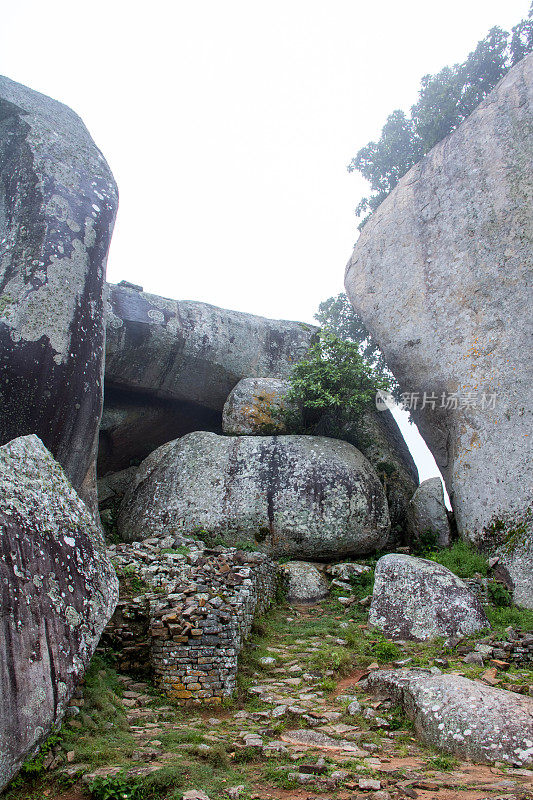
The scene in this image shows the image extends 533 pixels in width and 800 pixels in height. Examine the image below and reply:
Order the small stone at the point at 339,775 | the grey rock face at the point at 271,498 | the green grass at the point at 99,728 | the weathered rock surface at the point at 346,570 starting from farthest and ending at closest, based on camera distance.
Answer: the grey rock face at the point at 271,498
the weathered rock surface at the point at 346,570
the green grass at the point at 99,728
the small stone at the point at 339,775

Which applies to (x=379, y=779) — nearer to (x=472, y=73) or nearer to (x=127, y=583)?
(x=127, y=583)

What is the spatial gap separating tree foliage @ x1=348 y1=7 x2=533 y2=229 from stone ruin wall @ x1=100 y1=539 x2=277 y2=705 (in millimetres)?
13438

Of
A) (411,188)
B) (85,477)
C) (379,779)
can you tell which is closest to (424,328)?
(411,188)

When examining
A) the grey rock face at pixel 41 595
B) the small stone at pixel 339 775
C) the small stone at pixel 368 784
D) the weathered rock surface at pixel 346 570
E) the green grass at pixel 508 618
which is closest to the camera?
the small stone at pixel 368 784

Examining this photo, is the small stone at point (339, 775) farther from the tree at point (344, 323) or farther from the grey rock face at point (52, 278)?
the tree at point (344, 323)

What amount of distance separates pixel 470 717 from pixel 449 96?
1561 centimetres

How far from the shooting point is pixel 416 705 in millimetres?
A: 5004

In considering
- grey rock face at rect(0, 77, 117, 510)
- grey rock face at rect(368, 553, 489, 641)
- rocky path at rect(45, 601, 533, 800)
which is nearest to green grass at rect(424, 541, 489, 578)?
grey rock face at rect(368, 553, 489, 641)

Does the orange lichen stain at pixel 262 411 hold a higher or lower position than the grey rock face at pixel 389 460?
higher

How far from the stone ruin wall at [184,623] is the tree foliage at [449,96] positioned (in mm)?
13438

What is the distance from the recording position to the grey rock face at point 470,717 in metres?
4.34

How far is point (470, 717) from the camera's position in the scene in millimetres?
4609

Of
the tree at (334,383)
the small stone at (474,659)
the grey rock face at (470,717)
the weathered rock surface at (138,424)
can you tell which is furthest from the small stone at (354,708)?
the weathered rock surface at (138,424)

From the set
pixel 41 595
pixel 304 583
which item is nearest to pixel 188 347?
pixel 304 583
